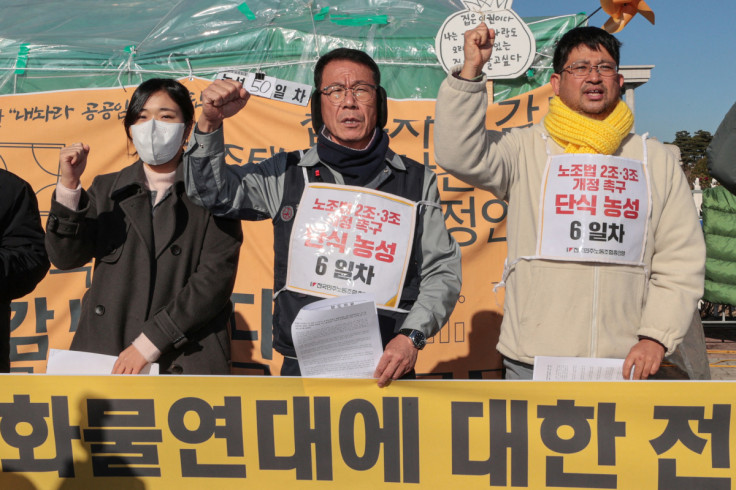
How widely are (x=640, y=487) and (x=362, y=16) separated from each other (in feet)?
12.5

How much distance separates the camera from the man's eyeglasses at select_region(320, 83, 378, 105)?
2158mm

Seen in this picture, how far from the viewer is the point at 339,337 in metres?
1.87

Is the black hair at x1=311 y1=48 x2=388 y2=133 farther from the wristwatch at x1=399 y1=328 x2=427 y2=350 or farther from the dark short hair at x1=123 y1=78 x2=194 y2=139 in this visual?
Answer: the wristwatch at x1=399 y1=328 x2=427 y2=350

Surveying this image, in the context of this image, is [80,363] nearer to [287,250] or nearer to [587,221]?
[287,250]

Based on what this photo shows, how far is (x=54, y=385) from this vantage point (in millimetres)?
1881

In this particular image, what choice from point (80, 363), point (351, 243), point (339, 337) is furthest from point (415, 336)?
point (80, 363)

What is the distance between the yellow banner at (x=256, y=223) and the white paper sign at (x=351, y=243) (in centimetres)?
197

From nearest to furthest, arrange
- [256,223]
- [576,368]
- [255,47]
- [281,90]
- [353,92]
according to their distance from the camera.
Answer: [576,368] → [353,92] → [256,223] → [281,90] → [255,47]

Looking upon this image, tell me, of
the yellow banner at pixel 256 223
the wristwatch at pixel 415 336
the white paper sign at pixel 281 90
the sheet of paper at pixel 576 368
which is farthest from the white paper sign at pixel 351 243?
the white paper sign at pixel 281 90

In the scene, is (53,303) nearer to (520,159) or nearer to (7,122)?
(7,122)

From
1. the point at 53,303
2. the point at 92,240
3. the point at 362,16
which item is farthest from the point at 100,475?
the point at 362,16

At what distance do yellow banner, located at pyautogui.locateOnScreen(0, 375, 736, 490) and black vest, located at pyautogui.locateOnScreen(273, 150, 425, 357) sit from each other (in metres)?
0.27

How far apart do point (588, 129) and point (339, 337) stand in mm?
1021

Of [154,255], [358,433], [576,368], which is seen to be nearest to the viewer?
[358,433]
